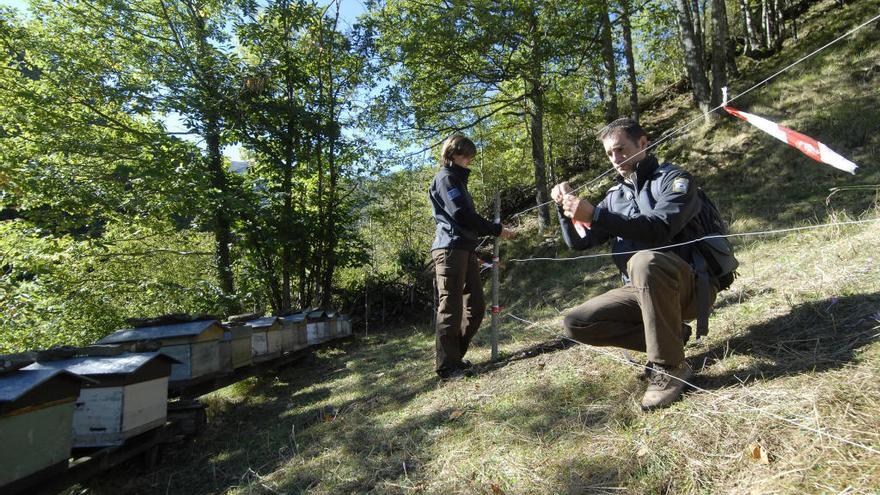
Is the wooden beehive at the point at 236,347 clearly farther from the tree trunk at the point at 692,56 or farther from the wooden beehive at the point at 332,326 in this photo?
the tree trunk at the point at 692,56

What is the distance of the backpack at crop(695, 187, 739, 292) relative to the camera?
2.56 meters

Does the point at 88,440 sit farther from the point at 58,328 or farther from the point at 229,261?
the point at 229,261

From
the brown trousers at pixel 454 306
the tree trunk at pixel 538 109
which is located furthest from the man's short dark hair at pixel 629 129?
the tree trunk at pixel 538 109

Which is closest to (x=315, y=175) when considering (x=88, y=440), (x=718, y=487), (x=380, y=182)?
(x=380, y=182)

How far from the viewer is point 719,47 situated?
9.32 metres

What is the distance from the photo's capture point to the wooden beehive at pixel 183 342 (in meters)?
4.58

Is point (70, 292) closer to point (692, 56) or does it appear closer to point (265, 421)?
point (265, 421)

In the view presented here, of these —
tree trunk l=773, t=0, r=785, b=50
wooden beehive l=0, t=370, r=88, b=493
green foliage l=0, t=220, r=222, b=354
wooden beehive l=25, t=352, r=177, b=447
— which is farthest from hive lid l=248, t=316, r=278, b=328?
tree trunk l=773, t=0, r=785, b=50

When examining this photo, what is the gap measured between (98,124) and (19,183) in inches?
93.1

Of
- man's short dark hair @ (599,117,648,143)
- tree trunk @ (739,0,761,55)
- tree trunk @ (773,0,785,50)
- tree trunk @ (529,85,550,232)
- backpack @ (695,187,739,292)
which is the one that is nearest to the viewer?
backpack @ (695,187,739,292)

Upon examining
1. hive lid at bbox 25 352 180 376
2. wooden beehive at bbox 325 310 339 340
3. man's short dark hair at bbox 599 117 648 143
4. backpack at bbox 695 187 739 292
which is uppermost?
man's short dark hair at bbox 599 117 648 143

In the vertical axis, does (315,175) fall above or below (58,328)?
above

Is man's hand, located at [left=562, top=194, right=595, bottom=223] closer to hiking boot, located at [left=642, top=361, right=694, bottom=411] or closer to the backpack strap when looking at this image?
the backpack strap

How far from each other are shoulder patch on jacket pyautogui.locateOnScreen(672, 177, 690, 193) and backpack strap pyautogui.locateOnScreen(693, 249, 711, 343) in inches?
→ 16.3
